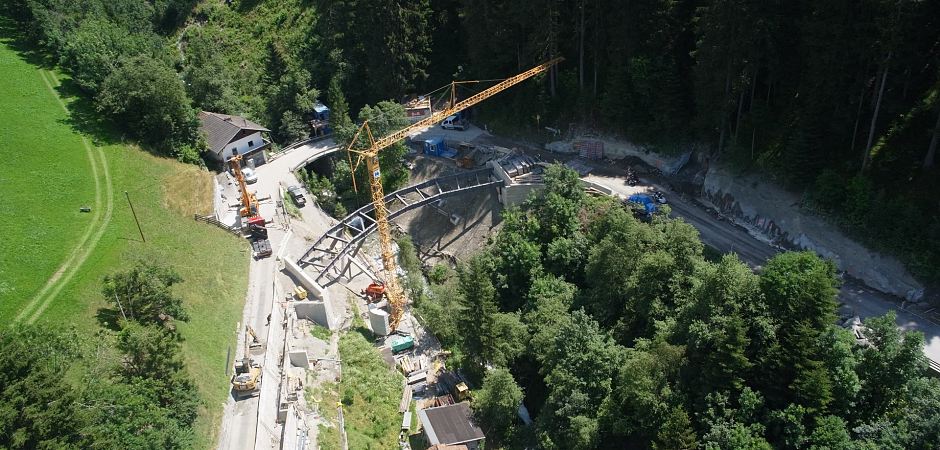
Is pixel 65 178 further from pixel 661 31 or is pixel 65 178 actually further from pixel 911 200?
pixel 911 200

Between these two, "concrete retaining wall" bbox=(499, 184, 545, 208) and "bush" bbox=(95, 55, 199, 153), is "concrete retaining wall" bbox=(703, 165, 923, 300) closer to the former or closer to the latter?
"concrete retaining wall" bbox=(499, 184, 545, 208)

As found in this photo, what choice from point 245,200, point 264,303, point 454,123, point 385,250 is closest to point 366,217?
point 385,250

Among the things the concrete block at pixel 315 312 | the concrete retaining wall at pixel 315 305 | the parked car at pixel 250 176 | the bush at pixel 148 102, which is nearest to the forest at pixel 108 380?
the concrete block at pixel 315 312

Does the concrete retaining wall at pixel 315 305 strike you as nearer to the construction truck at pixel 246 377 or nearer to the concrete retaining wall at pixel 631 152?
the construction truck at pixel 246 377

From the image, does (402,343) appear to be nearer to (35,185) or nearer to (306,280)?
(306,280)

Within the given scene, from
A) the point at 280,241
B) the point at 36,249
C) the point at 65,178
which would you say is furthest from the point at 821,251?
the point at 65,178
